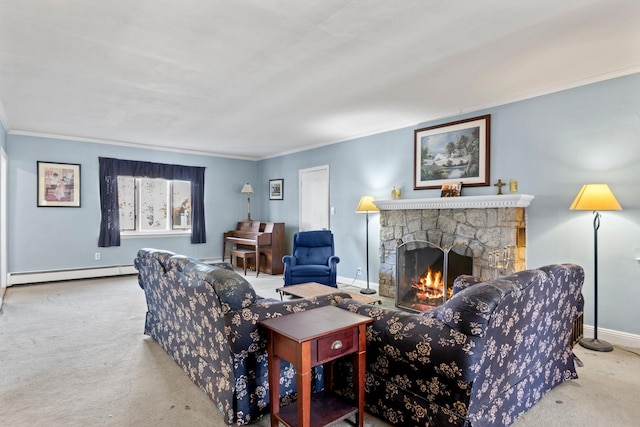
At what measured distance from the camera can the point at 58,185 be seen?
5.84 metres

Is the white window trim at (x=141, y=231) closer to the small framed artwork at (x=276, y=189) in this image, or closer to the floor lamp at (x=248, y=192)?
the floor lamp at (x=248, y=192)

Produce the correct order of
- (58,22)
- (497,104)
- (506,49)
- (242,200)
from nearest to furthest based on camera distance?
(58,22), (506,49), (497,104), (242,200)

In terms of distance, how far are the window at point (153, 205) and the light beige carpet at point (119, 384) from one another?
285cm

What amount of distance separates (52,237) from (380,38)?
6.05m

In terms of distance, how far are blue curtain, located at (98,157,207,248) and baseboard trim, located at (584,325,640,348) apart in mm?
6443

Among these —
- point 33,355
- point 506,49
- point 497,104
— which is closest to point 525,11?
point 506,49

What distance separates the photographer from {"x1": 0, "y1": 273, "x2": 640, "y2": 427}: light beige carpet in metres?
2.07

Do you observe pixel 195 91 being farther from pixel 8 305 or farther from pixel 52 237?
pixel 52 237

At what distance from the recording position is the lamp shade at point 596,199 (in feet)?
9.82

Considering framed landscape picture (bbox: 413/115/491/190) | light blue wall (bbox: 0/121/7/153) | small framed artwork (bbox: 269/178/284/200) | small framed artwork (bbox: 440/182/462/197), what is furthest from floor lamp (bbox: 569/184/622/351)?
light blue wall (bbox: 0/121/7/153)

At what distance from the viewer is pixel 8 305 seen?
14.4 feet

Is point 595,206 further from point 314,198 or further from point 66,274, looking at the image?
point 66,274

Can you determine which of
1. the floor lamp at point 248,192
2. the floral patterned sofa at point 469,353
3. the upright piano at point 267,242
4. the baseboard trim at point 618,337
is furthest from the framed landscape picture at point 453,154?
the floor lamp at point 248,192

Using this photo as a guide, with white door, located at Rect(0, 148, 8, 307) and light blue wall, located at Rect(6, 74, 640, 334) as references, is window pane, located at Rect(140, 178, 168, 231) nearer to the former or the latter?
light blue wall, located at Rect(6, 74, 640, 334)
